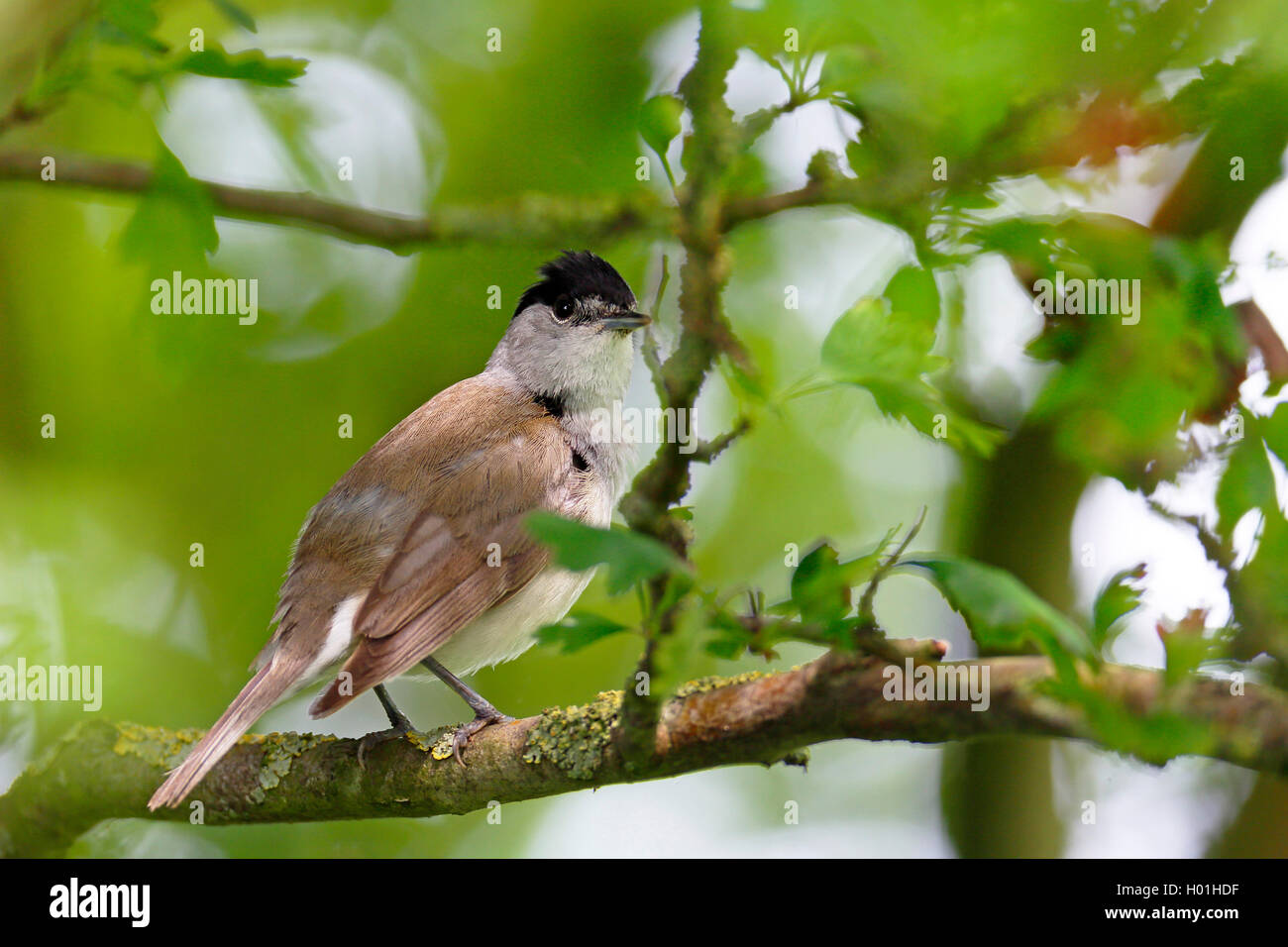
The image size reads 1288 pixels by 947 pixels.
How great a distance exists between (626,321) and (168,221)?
2126mm

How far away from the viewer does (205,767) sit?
3.52 meters

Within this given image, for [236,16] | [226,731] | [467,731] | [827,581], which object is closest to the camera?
[827,581]

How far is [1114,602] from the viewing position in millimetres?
2518

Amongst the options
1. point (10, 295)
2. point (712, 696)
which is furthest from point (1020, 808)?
point (10, 295)

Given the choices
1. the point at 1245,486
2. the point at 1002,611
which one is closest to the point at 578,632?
the point at 1002,611

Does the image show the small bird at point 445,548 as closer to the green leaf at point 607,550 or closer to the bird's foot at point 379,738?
the bird's foot at point 379,738

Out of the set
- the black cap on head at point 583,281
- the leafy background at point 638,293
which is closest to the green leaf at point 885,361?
the leafy background at point 638,293

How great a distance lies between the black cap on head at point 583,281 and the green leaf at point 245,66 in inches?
85.4

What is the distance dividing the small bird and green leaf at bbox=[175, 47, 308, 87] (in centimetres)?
167

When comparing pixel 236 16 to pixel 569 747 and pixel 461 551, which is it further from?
pixel 569 747

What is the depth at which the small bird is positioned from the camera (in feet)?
13.3

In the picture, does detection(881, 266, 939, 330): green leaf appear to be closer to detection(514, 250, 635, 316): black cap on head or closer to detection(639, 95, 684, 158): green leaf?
detection(639, 95, 684, 158): green leaf

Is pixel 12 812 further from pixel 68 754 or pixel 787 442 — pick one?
pixel 787 442

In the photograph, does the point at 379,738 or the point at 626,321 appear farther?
the point at 626,321
